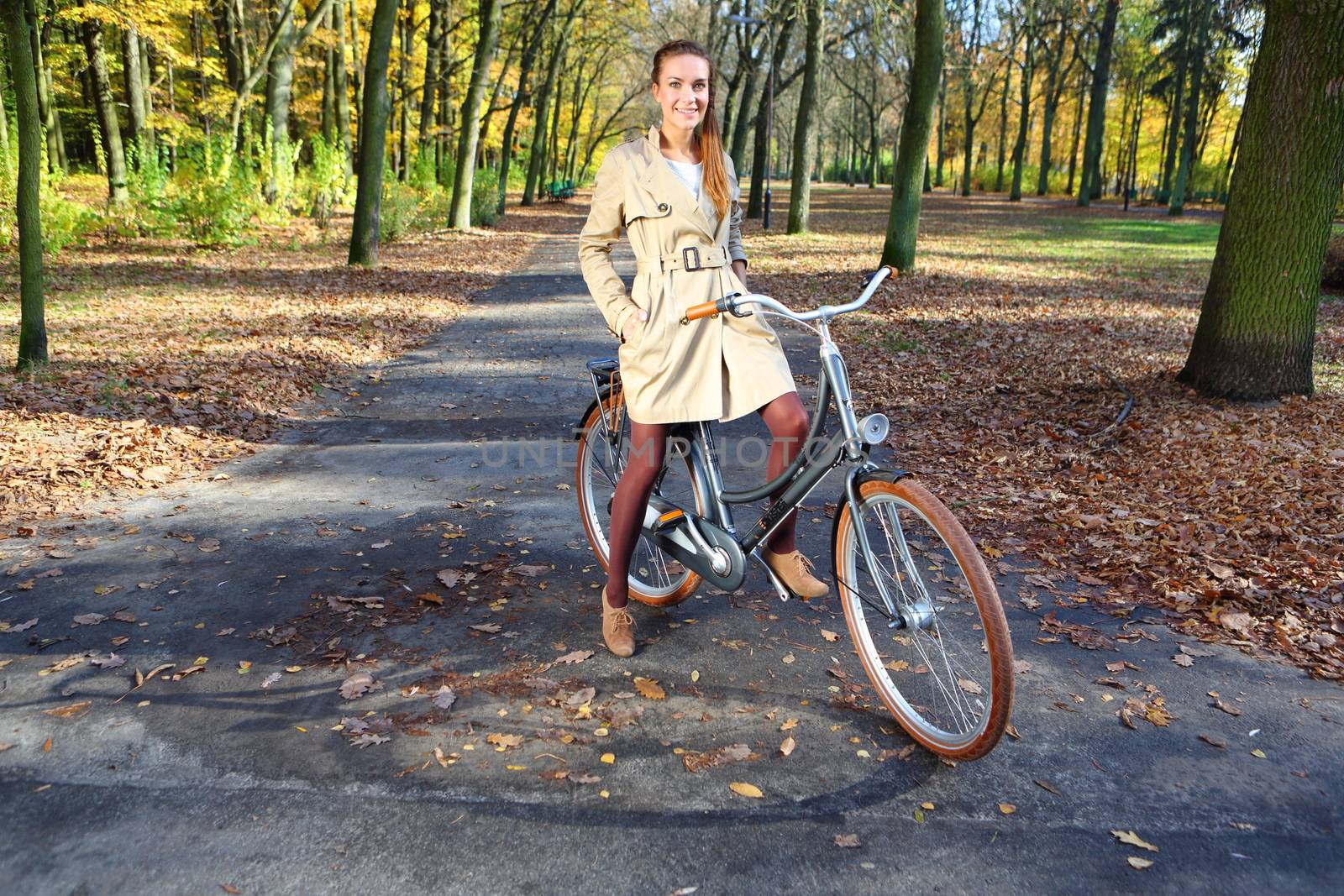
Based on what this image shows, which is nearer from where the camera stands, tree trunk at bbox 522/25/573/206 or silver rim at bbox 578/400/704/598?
silver rim at bbox 578/400/704/598

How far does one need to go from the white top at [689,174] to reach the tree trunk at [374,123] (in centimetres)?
1344

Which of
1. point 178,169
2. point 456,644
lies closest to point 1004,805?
point 456,644

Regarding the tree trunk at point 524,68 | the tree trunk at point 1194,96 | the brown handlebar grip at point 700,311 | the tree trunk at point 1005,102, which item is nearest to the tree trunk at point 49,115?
the tree trunk at point 524,68

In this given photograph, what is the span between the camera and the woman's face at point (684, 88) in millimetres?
3334

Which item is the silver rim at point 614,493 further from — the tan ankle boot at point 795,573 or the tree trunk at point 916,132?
the tree trunk at point 916,132

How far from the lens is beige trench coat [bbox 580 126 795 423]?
11.2ft

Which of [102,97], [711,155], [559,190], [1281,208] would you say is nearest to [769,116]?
[102,97]

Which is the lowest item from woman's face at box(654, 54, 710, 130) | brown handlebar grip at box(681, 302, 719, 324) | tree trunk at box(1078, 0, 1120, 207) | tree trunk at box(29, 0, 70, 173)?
brown handlebar grip at box(681, 302, 719, 324)

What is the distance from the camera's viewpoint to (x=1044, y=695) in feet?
11.5

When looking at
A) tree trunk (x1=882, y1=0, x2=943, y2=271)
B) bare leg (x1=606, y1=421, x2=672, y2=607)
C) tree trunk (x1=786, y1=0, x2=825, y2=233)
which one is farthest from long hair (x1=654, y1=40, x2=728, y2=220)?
tree trunk (x1=786, y1=0, x2=825, y2=233)

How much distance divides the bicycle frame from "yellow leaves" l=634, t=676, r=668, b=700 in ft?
1.47

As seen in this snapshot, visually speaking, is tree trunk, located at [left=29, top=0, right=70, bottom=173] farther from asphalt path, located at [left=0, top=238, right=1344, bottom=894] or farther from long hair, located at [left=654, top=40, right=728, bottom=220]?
long hair, located at [left=654, top=40, right=728, bottom=220]

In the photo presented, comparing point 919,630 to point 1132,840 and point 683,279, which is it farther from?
point 683,279

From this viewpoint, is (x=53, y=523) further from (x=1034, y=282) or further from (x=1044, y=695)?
(x=1034, y=282)
